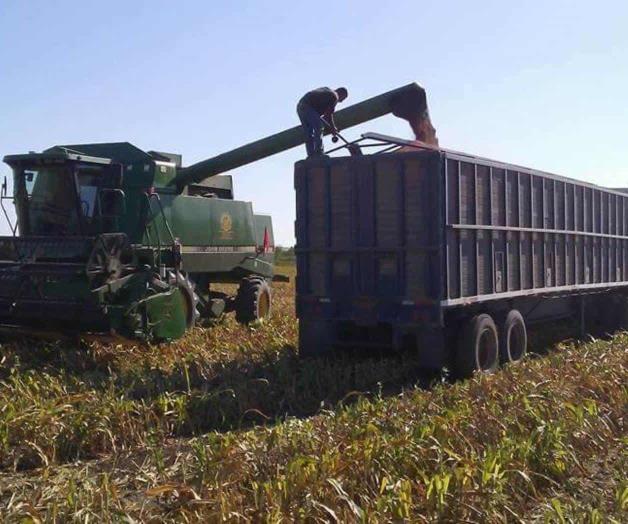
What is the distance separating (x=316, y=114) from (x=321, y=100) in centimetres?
23

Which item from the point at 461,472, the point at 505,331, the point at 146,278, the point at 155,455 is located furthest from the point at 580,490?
the point at 146,278

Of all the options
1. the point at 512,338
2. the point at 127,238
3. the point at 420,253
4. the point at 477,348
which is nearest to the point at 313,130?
the point at 420,253

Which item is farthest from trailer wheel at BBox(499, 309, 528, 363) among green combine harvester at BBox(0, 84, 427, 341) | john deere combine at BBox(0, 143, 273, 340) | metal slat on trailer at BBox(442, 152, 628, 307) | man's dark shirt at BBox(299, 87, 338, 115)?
john deere combine at BBox(0, 143, 273, 340)

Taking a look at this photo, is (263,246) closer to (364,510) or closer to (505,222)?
(505,222)

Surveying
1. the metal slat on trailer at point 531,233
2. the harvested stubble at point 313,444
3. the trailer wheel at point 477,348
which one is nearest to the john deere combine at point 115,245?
the harvested stubble at point 313,444

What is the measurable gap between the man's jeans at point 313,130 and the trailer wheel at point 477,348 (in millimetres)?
2796

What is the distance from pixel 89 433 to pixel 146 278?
13.5 ft

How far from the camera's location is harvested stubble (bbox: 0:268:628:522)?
4219 mm

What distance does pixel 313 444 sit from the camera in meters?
5.20

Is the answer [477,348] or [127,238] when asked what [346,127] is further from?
[477,348]

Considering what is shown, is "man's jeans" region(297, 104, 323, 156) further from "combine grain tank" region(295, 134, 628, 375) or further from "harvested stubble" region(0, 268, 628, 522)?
"harvested stubble" region(0, 268, 628, 522)

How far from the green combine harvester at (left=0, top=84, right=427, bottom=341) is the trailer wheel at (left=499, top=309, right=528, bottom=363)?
2910 millimetres

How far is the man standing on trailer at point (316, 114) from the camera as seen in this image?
385 inches

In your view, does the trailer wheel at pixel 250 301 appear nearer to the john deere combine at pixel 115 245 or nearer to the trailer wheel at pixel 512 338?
the john deere combine at pixel 115 245
